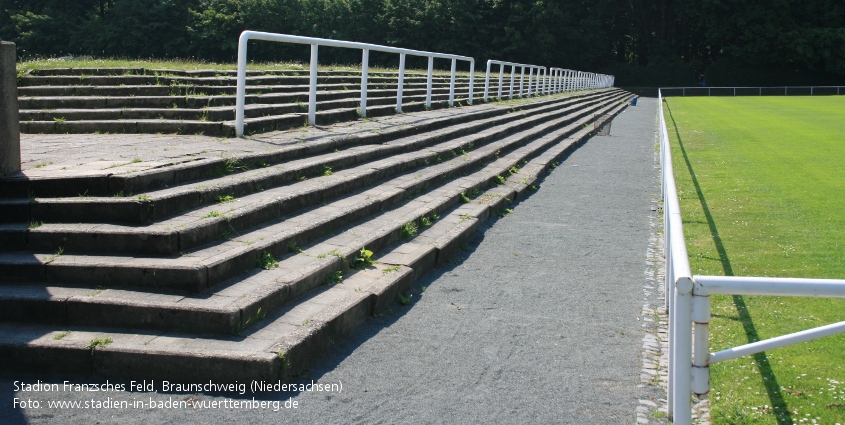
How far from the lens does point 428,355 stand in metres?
4.52

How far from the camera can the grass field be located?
13.0ft

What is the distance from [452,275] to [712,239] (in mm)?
3079

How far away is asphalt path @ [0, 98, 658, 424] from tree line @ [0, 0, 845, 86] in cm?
4697

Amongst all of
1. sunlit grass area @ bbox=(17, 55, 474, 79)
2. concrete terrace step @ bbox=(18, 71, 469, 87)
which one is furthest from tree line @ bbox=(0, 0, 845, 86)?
concrete terrace step @ bbox=(18, 71, 469, 87)

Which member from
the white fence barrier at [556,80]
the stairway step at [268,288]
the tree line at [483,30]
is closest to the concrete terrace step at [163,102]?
the stairway step at [268,288]

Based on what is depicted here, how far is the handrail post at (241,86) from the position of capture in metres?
7.71

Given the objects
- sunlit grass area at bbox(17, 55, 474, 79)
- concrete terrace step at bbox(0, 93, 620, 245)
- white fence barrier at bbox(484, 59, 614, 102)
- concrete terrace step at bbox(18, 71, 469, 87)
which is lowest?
concrete terrace step at bbox(0, 93, 620, 245)

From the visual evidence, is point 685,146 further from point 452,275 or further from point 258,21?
point 258,21

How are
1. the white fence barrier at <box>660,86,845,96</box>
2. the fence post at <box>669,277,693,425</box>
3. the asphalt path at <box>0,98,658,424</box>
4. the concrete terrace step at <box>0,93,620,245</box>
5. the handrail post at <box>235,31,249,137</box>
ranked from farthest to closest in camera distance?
the white fence barrier at <box>660,86,845,96</box>
the handrail post at <box>235,31,249,137</box>
the concrete terrace step at <box>0,93,620,245</box>
the asphalt path at <box>0,98,658,424</box>
the fence post at <box>669,277,693,425</box>

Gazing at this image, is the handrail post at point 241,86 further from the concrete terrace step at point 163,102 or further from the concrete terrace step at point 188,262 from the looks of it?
the concrete terrace step at point 188,262

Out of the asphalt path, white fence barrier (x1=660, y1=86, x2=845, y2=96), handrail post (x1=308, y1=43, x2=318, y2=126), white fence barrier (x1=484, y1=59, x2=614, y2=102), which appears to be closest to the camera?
the asphalt path

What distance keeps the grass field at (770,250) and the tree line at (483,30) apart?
3946cm

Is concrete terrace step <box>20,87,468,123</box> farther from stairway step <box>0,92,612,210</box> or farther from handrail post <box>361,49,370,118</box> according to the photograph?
stairway step <box>0,92,612,210</box>

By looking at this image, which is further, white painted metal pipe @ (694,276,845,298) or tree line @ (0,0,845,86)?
tree line @ (0,0,845,86)
